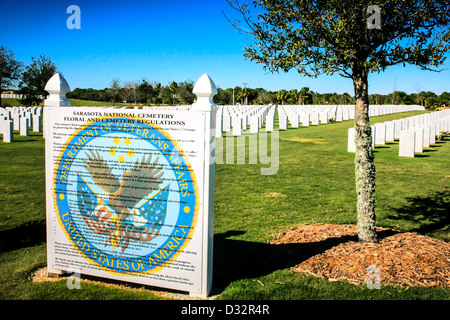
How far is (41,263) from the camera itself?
467 cm

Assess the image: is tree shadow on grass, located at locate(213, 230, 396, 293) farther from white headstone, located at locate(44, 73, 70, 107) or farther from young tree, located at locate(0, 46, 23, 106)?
young tree, located at locate(0, 46, 23, 106)

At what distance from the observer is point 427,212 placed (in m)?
6.74

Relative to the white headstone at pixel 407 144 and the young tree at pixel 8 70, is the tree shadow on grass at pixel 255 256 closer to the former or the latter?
the white headstone at pixel 407 144

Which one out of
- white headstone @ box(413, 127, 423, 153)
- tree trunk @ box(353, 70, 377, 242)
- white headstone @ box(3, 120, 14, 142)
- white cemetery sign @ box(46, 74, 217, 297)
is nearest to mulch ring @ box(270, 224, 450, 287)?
tree trunk @ box(353, 70, 377, 242)

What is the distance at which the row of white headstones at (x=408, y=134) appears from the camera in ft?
42.5

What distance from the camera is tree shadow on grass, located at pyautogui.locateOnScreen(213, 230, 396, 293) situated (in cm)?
439

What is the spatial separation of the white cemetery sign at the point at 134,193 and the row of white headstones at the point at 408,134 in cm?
1117

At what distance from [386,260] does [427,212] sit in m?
2.96

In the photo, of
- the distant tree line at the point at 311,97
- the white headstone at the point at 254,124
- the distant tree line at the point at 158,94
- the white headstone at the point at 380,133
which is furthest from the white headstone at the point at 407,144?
the distant tree line at the point at 311,97

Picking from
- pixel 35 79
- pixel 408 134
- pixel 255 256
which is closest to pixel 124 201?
pixel 255 256

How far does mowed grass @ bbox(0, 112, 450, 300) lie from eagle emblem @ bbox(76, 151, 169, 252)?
701 millimetres

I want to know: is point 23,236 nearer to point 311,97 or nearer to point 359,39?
point 359,39
